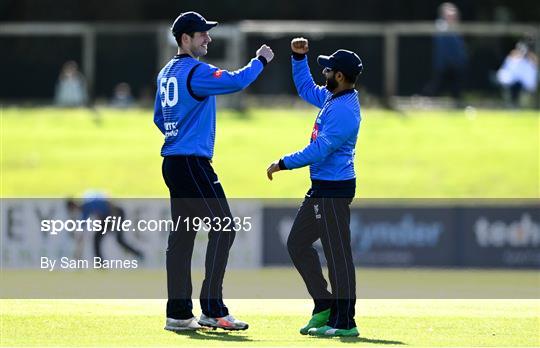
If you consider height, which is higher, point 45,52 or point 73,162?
point 45,52

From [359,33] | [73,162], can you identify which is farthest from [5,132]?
[359,33]

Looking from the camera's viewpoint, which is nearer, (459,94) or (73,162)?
(73,162)

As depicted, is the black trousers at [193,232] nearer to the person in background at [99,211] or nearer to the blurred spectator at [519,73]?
the person in background at [99,211]

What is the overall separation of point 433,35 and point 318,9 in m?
8.38

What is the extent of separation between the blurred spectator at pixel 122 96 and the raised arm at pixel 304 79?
1806 centimetres

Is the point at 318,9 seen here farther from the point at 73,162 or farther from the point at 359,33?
the point at 73,162

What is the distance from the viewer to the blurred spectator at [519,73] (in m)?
26.0

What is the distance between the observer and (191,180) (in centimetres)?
967

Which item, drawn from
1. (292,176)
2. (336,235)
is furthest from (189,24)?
(292,176)

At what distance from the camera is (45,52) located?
98.5 ft

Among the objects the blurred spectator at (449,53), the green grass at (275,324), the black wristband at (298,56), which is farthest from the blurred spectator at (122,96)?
the black wristband at (298,56)

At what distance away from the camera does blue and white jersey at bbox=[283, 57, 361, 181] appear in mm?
9383

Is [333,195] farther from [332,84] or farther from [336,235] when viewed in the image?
[332,84]

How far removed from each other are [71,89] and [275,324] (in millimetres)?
18895
